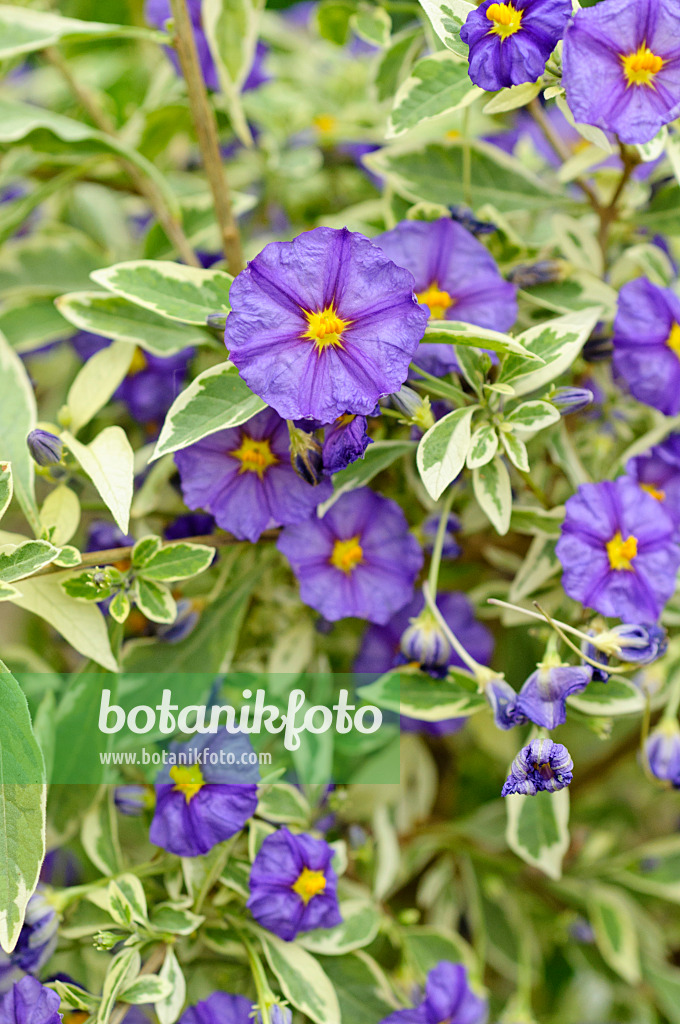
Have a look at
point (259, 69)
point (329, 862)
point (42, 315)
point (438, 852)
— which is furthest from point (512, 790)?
point (259, 69)

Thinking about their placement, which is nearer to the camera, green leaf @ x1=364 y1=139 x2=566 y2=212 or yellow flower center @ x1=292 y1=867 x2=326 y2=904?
yellow flower center @ x1=292 y1=867 x2=326 y2=904

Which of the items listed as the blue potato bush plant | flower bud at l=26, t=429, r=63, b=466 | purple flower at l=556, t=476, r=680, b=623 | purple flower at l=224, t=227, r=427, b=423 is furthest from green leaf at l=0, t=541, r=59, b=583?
purple flower at l=556, t=476, r=680, b=623

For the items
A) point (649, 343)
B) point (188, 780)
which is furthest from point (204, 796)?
point (649, 343)

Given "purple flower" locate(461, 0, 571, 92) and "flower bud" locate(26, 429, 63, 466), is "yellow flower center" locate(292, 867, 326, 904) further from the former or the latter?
"purple flower" locate(461, 0, 571, 92)

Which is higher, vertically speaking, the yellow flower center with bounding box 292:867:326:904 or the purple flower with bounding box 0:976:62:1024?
the yellow flower center with bounding box 292:867:326:904

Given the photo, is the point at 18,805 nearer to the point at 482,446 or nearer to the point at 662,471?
the point at 482,446

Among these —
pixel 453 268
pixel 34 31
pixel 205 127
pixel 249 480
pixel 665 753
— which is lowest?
pixel 665 753

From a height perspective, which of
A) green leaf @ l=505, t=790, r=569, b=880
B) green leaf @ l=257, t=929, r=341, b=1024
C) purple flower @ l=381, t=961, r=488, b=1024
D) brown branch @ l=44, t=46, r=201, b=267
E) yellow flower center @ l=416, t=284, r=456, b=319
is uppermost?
brown branch @ l=44, t=46, r=201, b=267

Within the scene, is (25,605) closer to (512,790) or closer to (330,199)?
(512,790)
